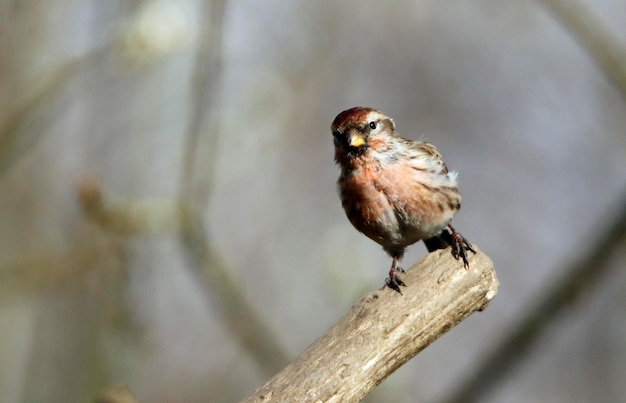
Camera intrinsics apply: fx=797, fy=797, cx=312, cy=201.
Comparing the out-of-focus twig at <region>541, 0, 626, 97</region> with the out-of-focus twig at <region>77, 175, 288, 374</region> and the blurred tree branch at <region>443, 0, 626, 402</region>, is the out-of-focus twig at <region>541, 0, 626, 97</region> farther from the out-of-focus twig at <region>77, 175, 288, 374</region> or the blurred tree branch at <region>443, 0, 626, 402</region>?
the out-of-focus twig at <region>77, 175, 288, 374</region>

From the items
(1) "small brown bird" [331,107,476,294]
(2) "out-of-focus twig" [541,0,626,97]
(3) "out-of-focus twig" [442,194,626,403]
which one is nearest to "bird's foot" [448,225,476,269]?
(1) "small brown bird" [331,107,476,294]

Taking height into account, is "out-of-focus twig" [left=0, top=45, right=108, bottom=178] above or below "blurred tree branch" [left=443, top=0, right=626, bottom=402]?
above

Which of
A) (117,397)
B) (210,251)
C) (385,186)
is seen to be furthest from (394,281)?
(210,251)

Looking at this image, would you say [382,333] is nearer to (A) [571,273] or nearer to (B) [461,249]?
(B) [461,249]

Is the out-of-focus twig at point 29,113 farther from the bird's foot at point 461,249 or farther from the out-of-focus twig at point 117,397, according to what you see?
the bird's foot at point 461,249

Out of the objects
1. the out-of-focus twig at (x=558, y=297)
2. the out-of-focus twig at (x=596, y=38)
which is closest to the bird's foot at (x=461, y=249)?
the out-of-focus twig at (x=558, y=297)

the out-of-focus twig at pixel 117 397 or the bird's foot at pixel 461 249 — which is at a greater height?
the out-of-focus twig at pixel 117 397
